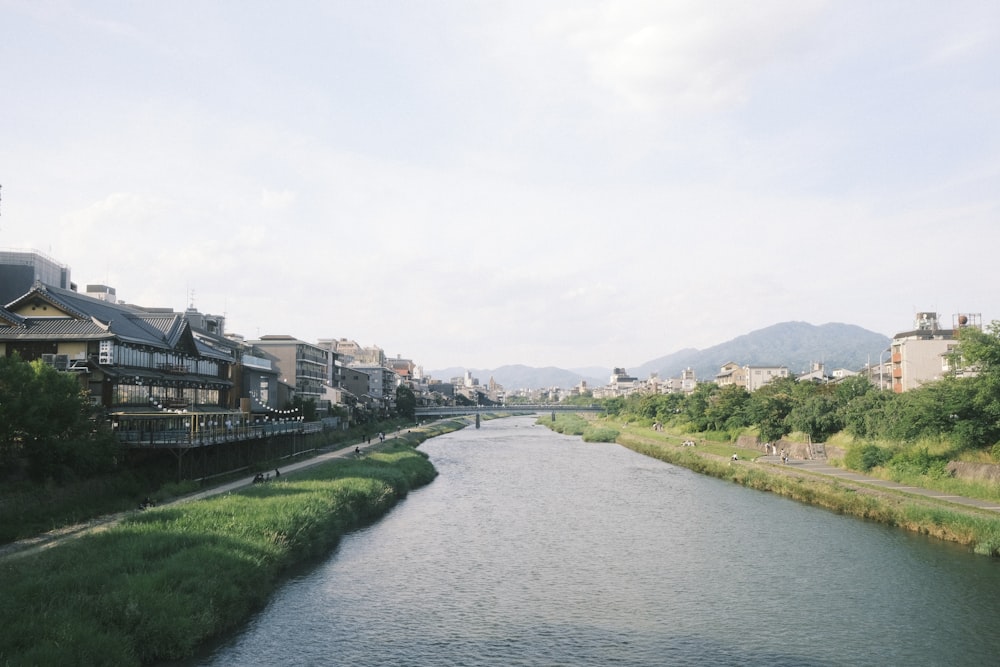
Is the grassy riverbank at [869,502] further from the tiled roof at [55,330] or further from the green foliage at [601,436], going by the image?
the tiled roof at [55,330]

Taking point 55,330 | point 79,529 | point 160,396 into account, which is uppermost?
point 55,330

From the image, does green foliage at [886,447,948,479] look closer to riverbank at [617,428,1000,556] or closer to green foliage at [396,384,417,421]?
riverbank at [617,428,1000,556]

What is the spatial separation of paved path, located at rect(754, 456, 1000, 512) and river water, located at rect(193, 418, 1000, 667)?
454 cm

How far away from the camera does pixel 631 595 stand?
24.5 metres

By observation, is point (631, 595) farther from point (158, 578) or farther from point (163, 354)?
point (163, 354)

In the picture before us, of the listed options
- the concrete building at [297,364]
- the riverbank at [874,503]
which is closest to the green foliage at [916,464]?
the riverbank at [874,503]

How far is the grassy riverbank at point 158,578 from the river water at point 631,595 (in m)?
1.07

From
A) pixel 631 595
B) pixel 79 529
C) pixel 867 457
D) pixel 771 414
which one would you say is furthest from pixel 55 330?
pixel 771 414

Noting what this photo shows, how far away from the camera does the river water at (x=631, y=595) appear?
63.7 feet

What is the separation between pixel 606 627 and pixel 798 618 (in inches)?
243

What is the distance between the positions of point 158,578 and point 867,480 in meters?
40.7

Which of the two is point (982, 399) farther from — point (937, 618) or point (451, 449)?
point (451, 449)

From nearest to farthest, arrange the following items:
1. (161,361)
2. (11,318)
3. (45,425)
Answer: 1. (45,425)
2. (11,318)
3. (161,361)

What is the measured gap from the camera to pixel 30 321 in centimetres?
4084
